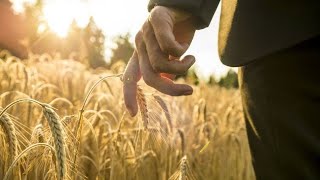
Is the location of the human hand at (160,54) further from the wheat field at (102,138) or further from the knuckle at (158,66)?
the wheat field at (102,138)

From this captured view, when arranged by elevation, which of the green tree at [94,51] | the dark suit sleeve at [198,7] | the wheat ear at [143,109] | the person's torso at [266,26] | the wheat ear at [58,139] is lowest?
the wheat ear at [58,139]

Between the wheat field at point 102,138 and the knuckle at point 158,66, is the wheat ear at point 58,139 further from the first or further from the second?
the knuckle at point 158,66

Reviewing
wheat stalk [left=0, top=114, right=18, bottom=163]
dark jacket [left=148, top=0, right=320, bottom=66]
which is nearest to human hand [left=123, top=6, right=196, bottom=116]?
dark jacket [left=148, top=0, right=320, bottom=66]

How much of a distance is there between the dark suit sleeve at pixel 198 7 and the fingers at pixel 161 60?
0.08 metres

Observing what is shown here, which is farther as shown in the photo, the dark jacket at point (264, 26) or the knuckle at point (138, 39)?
the knuckle at point (138, 39)

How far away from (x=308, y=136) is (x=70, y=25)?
18.1 m

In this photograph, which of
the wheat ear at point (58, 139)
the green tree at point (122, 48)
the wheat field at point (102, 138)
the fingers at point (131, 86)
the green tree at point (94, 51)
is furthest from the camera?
A: the green tree at point (122, 48)

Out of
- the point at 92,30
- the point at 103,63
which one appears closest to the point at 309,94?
the point at 103,63

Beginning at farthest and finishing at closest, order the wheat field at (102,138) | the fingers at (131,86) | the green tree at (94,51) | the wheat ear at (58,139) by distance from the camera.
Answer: the green tree at (94,51) → the wheat field at (102,138) → the fingers at (131,86) → the wheat ear at (58,139)

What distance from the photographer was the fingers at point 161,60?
1.22 m

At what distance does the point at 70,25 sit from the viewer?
18812mm

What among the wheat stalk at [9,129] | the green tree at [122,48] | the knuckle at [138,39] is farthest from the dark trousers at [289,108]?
the green tree at [122,48]

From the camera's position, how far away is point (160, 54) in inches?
48.6

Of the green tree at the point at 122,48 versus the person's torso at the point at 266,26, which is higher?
the green tree at the point at 122,48
